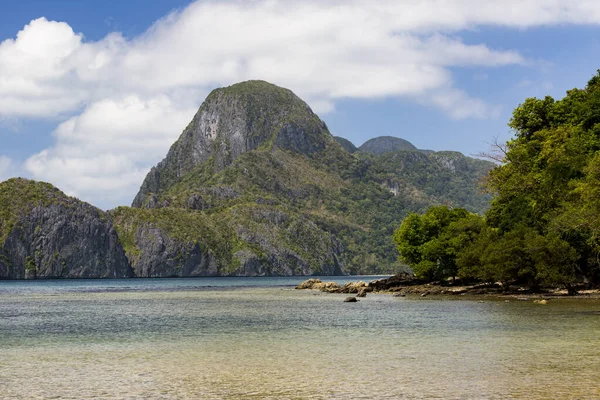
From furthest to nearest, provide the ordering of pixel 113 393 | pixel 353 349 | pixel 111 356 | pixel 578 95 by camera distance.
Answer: pixel 578 95 < pixel 353 349 < pixel 111 356 < pixel 113 393

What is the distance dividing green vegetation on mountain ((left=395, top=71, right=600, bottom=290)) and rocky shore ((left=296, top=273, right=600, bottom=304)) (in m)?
2.22

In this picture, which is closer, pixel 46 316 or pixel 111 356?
pixel 111 356

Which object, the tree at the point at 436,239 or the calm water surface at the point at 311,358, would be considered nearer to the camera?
the calm water surface at the point at 311,358

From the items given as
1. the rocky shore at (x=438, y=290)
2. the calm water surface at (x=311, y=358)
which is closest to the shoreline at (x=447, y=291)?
the rocky shore at (x=438, y=290)

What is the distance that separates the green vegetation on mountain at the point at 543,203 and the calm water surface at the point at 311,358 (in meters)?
19.4

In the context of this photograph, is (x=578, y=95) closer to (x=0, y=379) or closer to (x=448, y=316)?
(x=448, y=316)

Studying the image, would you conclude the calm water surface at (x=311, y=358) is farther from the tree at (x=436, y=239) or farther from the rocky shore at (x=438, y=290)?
the tree at (x=436, y=239)

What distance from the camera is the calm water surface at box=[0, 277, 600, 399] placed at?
24.5 m

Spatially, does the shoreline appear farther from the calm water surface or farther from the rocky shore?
the calm water surface

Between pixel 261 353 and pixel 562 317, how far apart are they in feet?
98.6

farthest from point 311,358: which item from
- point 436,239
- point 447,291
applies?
point 436,239

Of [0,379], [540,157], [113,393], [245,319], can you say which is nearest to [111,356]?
[0,379]

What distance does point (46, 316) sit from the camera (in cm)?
6931

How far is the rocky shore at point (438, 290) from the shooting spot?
84369mm
